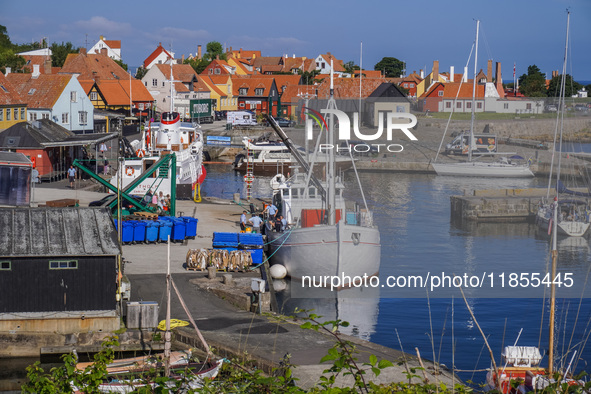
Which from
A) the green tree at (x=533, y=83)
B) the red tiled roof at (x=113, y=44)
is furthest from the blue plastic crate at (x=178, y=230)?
the red tiled roof at (x=113, y=44)

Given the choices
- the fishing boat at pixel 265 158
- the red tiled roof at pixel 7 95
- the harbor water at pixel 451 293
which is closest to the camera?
the harbor water at pixel 451 293

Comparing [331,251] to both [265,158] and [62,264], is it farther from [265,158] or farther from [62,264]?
[265,158]

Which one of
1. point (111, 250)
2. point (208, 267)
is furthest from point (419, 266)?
point (111, 250)

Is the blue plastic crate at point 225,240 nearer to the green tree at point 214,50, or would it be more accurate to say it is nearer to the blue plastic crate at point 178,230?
the blue plastic crate at point 178,230

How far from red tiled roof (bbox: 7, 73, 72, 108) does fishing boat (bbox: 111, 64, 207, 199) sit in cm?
763

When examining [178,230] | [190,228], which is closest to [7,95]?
[190,228]

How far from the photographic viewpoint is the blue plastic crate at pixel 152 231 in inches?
1177

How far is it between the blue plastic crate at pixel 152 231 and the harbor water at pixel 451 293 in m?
5.28

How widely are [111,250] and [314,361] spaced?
6129mm

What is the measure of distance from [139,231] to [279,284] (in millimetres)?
5625

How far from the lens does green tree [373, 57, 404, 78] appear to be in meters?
145

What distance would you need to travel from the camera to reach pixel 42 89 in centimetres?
6375

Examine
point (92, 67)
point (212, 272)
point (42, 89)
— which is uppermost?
point (92, 67)

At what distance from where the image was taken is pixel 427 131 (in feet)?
252
